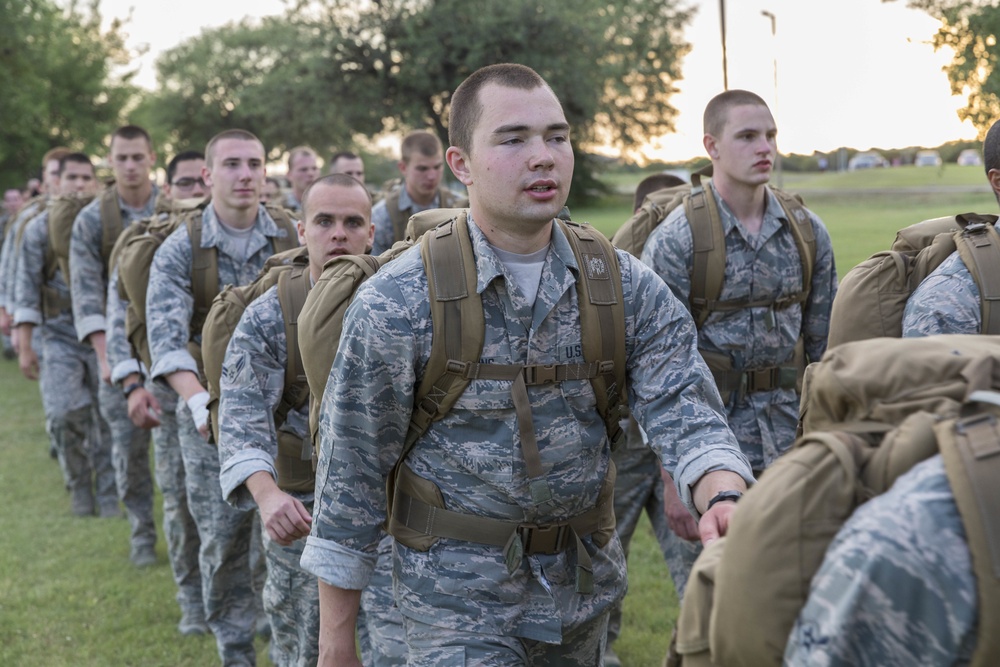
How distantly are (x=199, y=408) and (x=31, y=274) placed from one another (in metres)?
5.30

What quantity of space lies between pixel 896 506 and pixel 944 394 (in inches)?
11.7

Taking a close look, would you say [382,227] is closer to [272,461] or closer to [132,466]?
[132,466]

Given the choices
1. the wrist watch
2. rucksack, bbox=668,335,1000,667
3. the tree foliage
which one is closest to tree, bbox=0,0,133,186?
the tree foliage

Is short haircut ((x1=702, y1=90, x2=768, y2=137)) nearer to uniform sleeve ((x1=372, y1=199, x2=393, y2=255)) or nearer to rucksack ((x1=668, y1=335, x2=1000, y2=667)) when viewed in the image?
uniform sleeve ((x1=372, y1=199, x2=393, y2=255))

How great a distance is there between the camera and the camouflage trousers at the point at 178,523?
734 cm

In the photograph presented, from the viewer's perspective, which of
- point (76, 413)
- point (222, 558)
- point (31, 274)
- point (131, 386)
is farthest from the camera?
point (31, 274)

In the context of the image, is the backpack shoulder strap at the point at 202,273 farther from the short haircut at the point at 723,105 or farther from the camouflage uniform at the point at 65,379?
the camouflage uniform at the point at 65,379

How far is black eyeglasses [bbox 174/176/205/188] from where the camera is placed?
9305 millimetres

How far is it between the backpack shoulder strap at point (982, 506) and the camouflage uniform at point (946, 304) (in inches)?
75.9

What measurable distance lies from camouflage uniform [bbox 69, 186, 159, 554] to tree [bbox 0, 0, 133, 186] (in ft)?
63.9

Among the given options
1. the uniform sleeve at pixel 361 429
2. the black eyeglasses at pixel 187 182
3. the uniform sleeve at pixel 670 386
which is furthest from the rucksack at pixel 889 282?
the black eyeglasses at pixel 187 182

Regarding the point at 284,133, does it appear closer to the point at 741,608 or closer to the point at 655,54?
the point at 655,54

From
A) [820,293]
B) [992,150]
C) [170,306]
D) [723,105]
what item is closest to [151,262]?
[170,306]

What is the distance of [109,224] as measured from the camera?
8836mm
